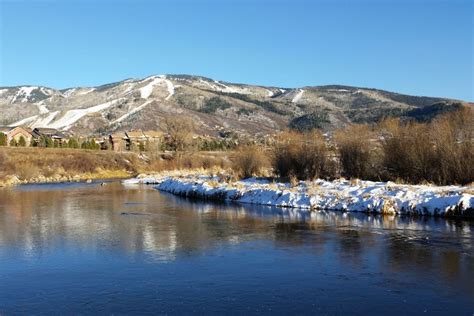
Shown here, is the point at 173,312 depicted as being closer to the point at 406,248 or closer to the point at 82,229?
the point at 406,248

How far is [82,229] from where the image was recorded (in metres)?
22.4

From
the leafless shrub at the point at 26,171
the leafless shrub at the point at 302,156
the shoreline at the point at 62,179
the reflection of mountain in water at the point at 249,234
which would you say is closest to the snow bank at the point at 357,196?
the reflection of mountain in water at the point at 249,234

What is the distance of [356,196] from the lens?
92.7 feet

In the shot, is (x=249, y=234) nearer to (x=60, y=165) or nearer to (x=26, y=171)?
(x=26, y=171)

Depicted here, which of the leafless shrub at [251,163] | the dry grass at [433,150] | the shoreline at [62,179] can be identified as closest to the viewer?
the dry grass at [433,150]

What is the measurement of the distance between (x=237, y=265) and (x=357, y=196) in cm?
1466

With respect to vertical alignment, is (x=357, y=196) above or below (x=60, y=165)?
below

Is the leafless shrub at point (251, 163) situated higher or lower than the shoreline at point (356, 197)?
higher

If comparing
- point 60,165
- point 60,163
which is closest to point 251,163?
point 60,165

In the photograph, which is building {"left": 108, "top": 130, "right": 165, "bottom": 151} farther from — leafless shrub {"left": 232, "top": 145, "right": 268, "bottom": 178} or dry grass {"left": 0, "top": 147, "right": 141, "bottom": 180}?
leafless shrub {"left": 232, "top": 145, "right": 268, "bottom": 178}

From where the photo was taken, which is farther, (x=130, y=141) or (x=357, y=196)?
(x=130, y=141)

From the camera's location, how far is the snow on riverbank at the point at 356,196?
2441 cm

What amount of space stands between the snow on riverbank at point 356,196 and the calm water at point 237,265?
70.9 inches

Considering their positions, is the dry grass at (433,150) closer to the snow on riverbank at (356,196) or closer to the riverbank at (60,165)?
the snow on riverbank at (356,196)
